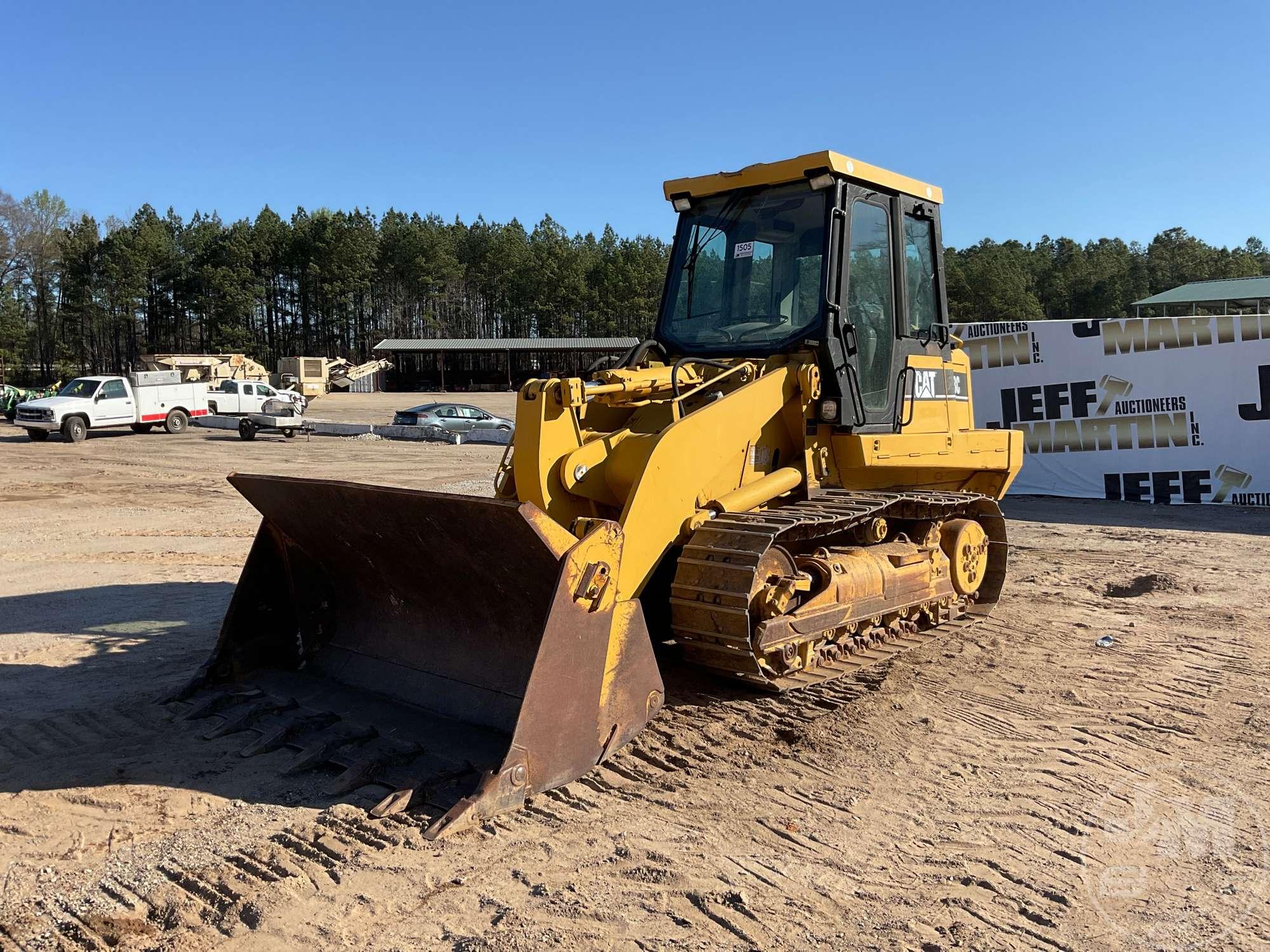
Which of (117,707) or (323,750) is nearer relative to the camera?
(323,750)

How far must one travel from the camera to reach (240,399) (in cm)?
3309

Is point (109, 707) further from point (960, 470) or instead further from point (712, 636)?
point (960, 470)

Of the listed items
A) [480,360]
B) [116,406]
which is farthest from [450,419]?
[480,360]

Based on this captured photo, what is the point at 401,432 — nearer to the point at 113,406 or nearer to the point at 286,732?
the point at 113,406

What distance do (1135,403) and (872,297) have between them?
1153cm

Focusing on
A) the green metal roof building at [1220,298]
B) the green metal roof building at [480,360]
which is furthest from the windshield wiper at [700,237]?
the green metal roof building at [480,360]

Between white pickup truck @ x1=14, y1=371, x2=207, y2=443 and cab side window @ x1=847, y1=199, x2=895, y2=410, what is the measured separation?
89.0ft

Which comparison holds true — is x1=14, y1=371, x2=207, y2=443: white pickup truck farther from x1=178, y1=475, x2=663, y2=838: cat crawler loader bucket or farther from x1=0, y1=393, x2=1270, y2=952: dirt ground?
x1=178, y1=475, x2=663, y2=838: cat crawler loader bucket

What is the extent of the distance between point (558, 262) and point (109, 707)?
72431 millimetres

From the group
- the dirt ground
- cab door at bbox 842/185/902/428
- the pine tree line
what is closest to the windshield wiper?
cab door at bbox 842/185/902/428

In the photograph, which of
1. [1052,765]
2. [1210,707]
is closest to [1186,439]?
[1210,707]

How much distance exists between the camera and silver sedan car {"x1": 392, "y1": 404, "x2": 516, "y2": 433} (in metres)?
30.2

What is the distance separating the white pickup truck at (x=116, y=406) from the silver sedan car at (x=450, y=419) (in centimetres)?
674

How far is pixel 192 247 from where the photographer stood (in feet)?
245
